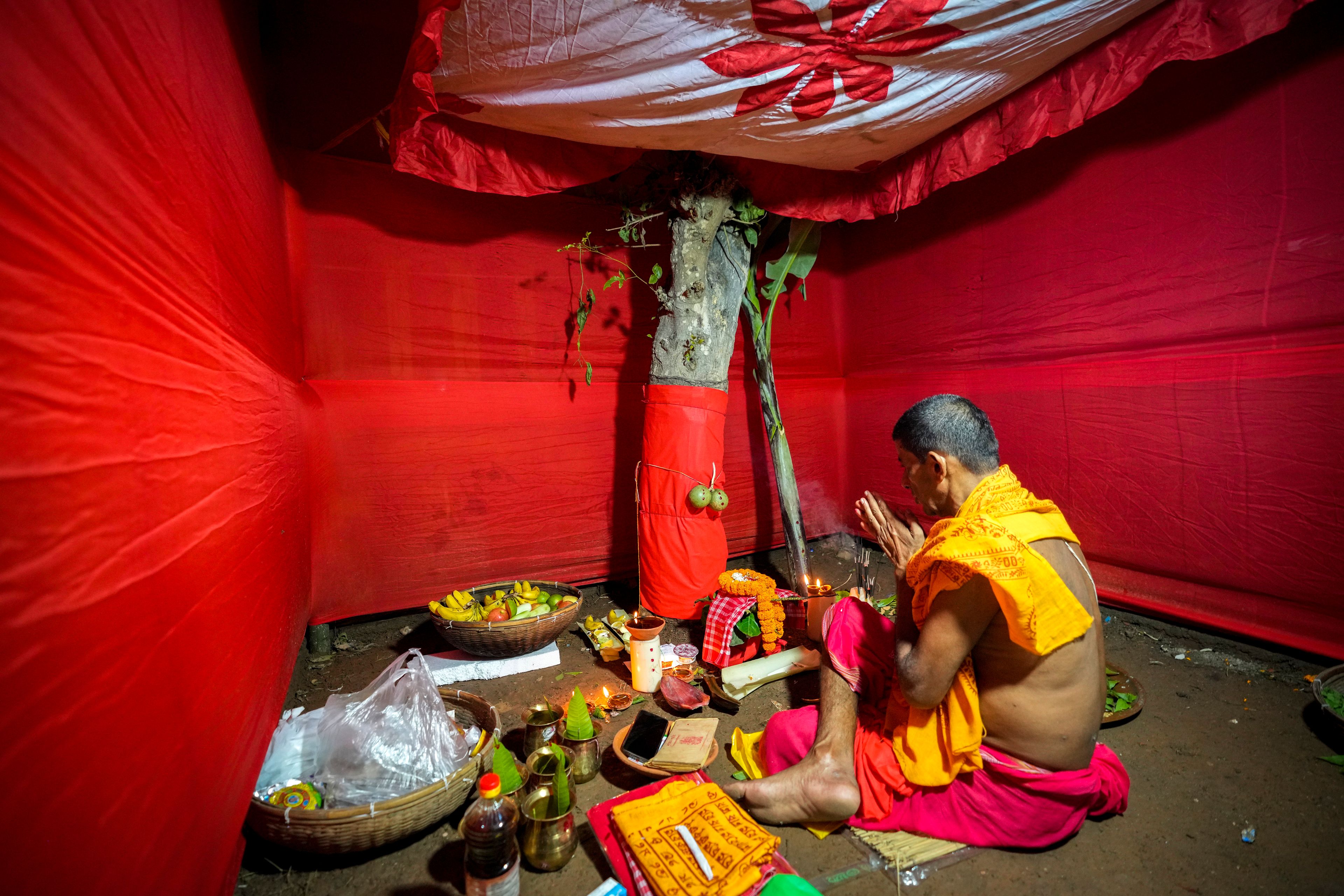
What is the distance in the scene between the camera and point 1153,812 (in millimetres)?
1938

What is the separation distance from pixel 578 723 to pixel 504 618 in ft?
3.26

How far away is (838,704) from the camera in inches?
76.7

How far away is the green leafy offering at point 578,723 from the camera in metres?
2.09

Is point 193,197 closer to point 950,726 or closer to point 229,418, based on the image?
point 229,418

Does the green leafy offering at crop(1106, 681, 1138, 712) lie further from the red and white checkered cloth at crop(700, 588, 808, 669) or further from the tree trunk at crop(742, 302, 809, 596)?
the tree trunk at crop(742, 302, 809, 596)

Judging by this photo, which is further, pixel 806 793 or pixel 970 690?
pixel 806 793

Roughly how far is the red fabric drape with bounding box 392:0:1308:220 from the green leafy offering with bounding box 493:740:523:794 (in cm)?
244

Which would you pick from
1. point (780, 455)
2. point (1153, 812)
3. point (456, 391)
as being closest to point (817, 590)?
point (780, 455)

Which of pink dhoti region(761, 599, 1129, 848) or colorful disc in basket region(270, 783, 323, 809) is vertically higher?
colorful disc in basket region(270, 783, 323, 809)

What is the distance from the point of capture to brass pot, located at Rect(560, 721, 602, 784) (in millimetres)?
2104

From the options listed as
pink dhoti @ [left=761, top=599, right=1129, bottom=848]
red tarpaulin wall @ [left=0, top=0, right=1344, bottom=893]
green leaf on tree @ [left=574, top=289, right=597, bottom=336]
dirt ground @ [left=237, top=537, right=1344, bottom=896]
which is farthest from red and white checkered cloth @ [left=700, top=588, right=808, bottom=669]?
green leaf on tree @ [left=574, top=289, right=597, bottom=336]

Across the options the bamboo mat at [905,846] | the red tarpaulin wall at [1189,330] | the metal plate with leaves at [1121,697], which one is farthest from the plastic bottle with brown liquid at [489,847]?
the red tarpaulin wall at [1189,330]

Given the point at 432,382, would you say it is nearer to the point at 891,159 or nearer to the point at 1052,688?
the point at 891,159

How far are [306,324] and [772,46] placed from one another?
9.80ft
